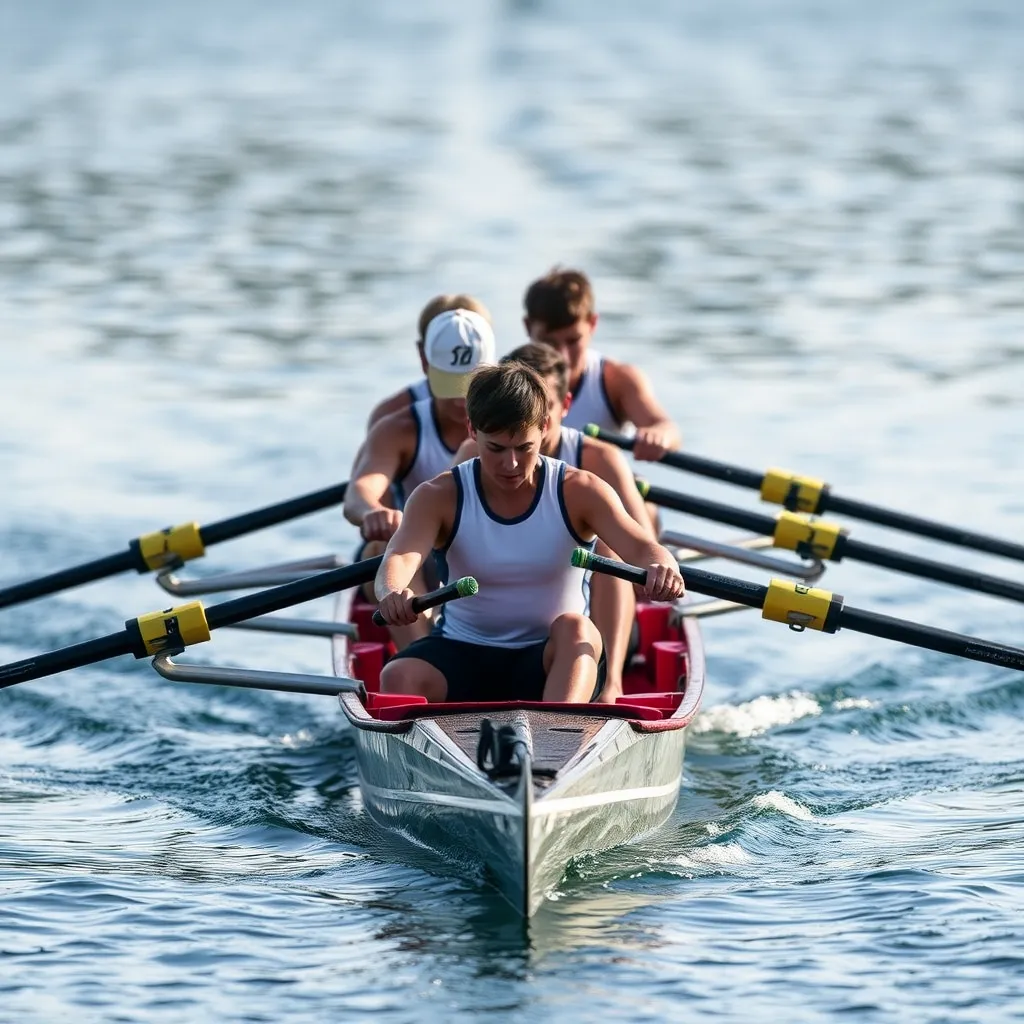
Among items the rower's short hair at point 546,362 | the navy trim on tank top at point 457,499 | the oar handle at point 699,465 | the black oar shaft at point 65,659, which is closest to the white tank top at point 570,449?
the rower's short hair at point 546,362

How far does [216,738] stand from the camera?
9.91 metres

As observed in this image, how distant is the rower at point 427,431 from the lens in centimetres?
888

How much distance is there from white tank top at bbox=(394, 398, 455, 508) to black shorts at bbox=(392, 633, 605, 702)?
1.54 metres

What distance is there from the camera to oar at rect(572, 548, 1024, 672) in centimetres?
777

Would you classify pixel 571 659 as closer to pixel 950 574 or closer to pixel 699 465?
pixel 950 574

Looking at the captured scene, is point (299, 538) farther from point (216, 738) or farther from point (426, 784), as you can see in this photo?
point (426, 784)

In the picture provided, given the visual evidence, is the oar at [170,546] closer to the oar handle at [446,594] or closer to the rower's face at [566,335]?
the rower's face at [566,335]

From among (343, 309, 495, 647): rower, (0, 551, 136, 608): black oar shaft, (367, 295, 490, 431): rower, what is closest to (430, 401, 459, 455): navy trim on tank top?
(343, 309, 495, 647): rower

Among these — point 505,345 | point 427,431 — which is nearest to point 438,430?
point 427,431

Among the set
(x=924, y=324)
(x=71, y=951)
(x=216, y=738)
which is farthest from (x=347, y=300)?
(x=71, y=951)

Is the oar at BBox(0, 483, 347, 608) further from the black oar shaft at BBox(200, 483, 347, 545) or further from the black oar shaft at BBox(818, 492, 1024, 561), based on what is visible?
the black oar shaft at BBox(818, 492, 1024, 561)

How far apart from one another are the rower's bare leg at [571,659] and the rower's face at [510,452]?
2.12 feet

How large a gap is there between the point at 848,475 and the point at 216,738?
22.0ft

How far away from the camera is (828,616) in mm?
7906
